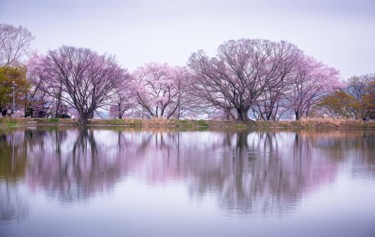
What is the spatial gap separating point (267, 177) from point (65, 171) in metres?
4.74

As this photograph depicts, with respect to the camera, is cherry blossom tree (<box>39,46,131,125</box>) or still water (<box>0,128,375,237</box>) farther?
cherry blossom tree (<box>39,46,131,125</box>)

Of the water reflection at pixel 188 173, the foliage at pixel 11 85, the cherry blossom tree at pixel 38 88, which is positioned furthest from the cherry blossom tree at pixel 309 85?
the water reflection at pixel 188 173

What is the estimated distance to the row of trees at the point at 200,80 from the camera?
43406 millimetres

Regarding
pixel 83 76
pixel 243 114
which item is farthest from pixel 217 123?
pixel 83 76

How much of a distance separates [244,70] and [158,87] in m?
13.1

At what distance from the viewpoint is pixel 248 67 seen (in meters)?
44.4

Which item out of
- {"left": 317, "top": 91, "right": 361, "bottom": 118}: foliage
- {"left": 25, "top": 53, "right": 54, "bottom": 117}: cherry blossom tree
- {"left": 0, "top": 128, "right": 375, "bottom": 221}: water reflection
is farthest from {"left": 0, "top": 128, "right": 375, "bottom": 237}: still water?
{"left": 317, "top": 91, "right": 361, "bottom": 118}: foliage

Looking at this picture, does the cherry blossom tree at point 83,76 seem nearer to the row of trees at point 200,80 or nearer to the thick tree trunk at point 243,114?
the row of trees at point 200,80

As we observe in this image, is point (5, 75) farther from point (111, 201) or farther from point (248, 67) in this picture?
point (111, 201)

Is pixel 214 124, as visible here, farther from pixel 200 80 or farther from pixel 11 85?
pixel 11 85

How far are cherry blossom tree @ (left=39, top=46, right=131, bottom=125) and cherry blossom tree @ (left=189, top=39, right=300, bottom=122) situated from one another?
8.25 metres

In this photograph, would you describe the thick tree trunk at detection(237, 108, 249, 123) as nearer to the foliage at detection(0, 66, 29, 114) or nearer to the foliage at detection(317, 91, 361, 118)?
the foliage at detection(317, 91, 361, 118)

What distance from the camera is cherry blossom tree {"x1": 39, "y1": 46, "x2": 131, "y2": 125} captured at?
4350cm

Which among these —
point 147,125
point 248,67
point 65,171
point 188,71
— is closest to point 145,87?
point 188,71
